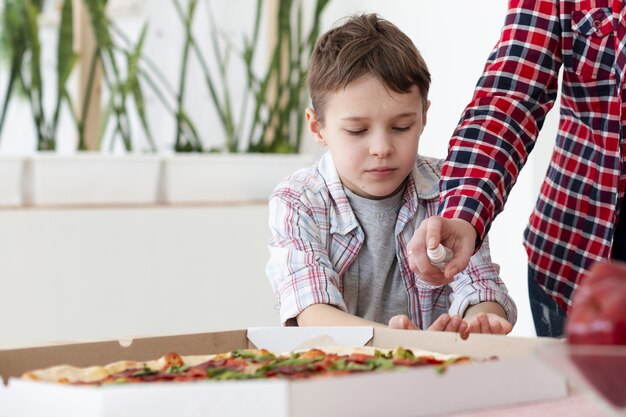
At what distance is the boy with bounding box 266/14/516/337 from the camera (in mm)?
1569

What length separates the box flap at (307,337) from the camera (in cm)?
117

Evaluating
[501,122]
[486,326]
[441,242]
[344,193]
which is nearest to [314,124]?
[344,193]

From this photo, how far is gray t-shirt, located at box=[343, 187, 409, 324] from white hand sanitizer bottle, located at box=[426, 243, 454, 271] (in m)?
0.39

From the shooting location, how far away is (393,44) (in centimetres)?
171

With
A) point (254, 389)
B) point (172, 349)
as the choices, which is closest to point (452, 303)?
point (172, 349)

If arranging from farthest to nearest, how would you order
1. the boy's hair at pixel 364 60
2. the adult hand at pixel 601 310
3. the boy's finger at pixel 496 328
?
1. the boy's hair at pixel 364 60
2. the boy's finger at pixel 496 328
3. the adult hand at pixel 601 310

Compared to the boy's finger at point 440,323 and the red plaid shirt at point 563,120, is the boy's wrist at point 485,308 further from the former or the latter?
the boy's finger at point 440,323

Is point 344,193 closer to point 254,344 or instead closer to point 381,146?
point 381,146

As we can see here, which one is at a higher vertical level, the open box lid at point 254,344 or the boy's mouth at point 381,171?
the boy's mouth at point 381,171

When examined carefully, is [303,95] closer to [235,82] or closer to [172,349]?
[235,82]

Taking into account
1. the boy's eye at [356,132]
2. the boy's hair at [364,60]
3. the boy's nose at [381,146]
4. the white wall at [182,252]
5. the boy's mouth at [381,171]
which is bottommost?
the white wall at [182,252]

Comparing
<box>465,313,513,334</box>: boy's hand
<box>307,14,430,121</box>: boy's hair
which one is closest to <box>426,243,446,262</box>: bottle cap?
<box>465,313,513,334</box>: boy's hand

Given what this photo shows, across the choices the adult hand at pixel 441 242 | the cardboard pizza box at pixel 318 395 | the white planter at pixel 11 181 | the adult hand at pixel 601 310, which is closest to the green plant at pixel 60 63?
the white planter at pixel 11 181

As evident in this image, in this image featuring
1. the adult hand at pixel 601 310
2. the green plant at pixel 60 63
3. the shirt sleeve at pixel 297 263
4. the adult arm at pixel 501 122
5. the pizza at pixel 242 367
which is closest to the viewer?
the adult hand at pixel 601 310
